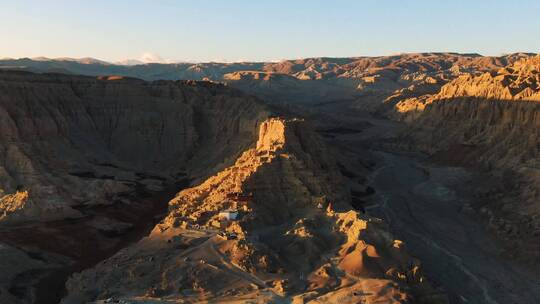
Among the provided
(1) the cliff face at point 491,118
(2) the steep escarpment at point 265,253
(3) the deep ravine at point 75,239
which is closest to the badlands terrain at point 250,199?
(2) the steep escarpment at point 265,253

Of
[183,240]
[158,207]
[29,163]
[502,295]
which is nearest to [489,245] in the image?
[502,295]

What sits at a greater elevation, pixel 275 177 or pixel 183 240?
pixel 275 177

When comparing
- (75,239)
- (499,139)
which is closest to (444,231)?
(499,139)

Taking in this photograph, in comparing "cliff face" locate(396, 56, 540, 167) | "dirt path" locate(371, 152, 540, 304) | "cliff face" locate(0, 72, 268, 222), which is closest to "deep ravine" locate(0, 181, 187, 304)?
"cliff face" locate(0, 72, 268, 222)

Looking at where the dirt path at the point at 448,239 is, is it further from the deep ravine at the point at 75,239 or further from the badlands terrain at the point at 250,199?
the deep ravine at the point at 75,239

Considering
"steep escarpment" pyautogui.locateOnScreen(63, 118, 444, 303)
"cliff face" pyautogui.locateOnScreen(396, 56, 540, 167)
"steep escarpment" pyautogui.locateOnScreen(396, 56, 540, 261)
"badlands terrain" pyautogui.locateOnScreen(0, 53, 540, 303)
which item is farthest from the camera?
"cliff face" pyautogui.locateOnScreen(396, 56, 540, 167)

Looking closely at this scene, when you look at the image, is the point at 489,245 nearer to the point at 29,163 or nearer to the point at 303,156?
the point at 303,156

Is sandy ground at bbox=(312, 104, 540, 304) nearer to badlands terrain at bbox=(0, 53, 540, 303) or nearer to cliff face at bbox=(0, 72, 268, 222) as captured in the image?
badlands terrain at bbox=(0, 53, 540, 303)
